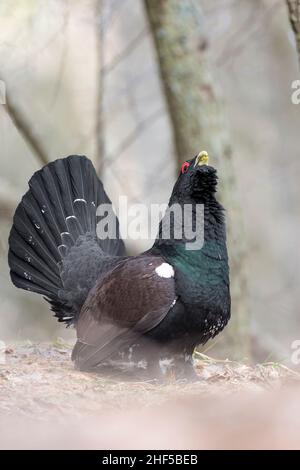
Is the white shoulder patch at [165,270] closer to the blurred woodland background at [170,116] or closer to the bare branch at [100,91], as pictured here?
the blurred woodland background at [170,116]

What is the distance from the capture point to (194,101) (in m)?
7.04

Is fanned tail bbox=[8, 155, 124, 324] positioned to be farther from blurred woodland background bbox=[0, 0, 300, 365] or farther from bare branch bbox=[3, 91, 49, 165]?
bare branch bbox=[3, 91, 49, 165]

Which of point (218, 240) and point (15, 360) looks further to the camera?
point (15, 360)

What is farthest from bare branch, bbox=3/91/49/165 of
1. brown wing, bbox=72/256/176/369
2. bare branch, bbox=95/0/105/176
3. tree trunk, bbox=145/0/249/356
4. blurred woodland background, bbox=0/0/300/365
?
brown wing, bbox=72/256/176/369

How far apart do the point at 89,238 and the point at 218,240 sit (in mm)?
1274

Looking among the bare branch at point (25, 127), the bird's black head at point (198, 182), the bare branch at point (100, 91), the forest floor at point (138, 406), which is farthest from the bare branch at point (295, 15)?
the bare branch at point (100, 91)

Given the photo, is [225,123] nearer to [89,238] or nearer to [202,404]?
[89,238]

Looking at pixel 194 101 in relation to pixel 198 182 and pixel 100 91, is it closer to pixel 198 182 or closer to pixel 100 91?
pixel 100 91

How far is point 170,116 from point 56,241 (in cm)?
217

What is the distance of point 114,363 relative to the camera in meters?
4.84

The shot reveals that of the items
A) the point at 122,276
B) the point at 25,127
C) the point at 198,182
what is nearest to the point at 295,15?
the point at 198,182

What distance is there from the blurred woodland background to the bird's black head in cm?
220

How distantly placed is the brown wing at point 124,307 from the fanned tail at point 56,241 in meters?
0.51
